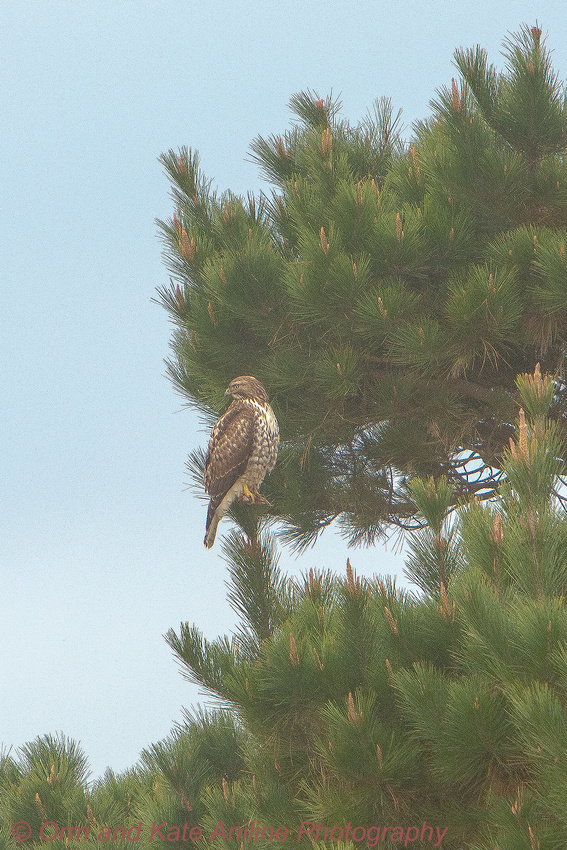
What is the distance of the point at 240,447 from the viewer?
21.4ft

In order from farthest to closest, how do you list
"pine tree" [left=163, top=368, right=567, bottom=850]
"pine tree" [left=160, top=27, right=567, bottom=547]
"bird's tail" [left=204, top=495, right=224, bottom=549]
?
"bird's tail" [left=204, top=495, right=224, bottom=549]
"pine tree" [left=160, top=27, right=567, bottom=547]
"pine tree" [left=163, top=368, right=567, bottom=850]

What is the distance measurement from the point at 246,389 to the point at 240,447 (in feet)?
1.29

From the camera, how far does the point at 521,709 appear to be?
3.03 m

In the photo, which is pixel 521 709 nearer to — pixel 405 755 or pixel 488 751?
pixel 488 751

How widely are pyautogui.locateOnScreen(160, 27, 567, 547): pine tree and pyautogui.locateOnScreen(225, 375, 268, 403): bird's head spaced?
0.87ft

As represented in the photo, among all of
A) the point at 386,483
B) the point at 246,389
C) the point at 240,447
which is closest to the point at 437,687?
the point at 240,447

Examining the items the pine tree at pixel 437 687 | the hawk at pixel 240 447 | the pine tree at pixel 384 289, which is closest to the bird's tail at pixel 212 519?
the hawk at pixel 240 447

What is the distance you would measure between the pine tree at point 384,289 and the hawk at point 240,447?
0.37 m

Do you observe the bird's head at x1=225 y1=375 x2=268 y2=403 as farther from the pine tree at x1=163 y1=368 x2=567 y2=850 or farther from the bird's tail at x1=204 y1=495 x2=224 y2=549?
the pine tree at x1=163 y1=368 x2=567 y2=850

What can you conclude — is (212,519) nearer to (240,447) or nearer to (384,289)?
(240,447)

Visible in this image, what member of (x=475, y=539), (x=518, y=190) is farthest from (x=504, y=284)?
(x=475, y=539)

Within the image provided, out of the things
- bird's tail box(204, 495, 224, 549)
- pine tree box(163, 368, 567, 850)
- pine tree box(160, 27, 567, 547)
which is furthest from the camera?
bird's tail box(204, 495, 224, 549)

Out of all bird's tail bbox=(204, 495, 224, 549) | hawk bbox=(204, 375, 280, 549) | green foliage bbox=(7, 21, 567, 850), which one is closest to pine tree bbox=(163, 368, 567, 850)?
green foliage bbox=(7, 21, 567, 850)

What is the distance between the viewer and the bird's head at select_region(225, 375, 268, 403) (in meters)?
6.59
